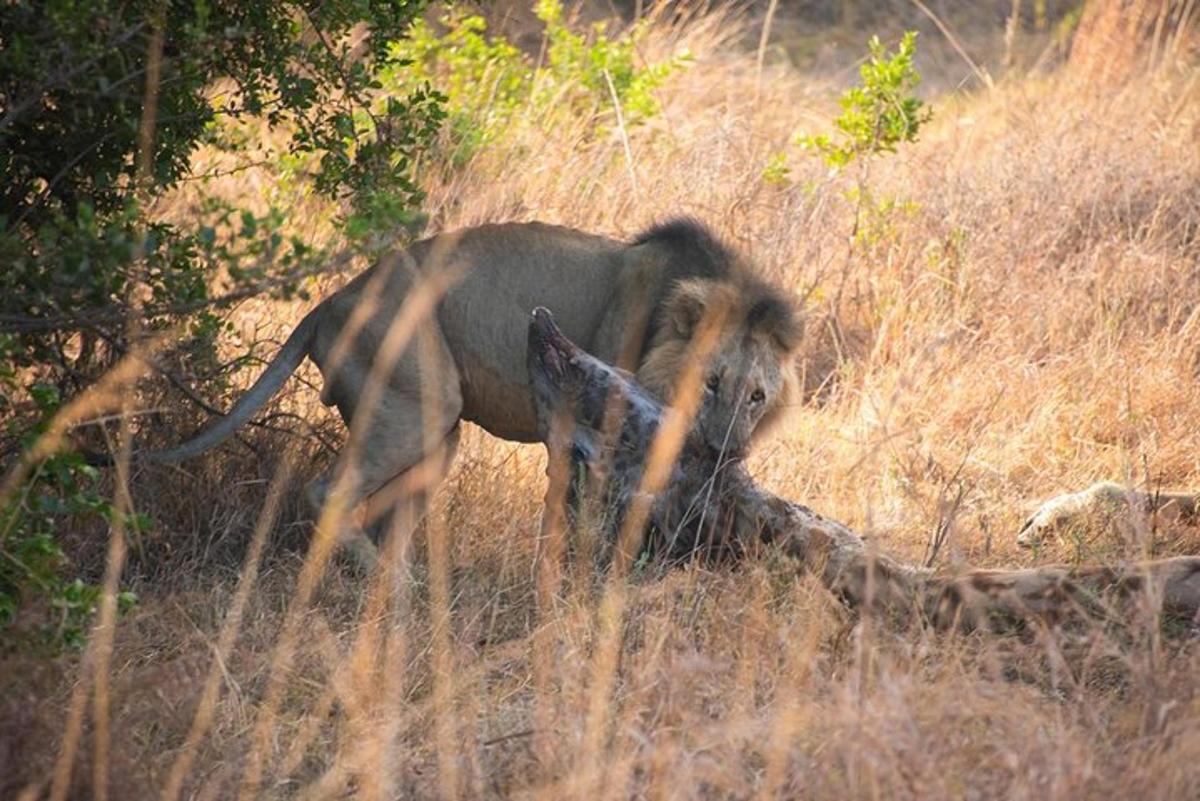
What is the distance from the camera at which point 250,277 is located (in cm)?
347

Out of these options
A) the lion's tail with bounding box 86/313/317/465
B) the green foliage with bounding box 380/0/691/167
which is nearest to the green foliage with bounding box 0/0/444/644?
the lion's tail with bounding box 86/313/317/465

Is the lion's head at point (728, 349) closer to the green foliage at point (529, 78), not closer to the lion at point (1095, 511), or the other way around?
the lion at point (1095, 511)

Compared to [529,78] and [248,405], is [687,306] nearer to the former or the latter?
[248,405]

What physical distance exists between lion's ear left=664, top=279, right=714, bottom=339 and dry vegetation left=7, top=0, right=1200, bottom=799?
1.86 feet

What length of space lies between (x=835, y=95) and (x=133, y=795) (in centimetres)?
899

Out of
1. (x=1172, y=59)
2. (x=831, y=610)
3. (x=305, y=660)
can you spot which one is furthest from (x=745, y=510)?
(x=1172, y=59)

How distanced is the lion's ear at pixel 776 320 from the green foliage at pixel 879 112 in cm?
276

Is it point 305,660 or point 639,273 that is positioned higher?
point 639,273

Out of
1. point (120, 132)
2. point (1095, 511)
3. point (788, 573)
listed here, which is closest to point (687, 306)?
point (788, 573)

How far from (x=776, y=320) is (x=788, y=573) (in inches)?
36.6

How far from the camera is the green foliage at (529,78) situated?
8.31 meters

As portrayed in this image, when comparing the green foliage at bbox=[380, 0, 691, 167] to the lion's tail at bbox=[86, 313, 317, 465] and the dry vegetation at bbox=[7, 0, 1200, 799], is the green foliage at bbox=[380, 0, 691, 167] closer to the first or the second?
the dry vegetation at bbox=[7, 0, 1200, 799]

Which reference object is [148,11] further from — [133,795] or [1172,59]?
[1172,59]

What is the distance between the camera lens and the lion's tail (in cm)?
477
